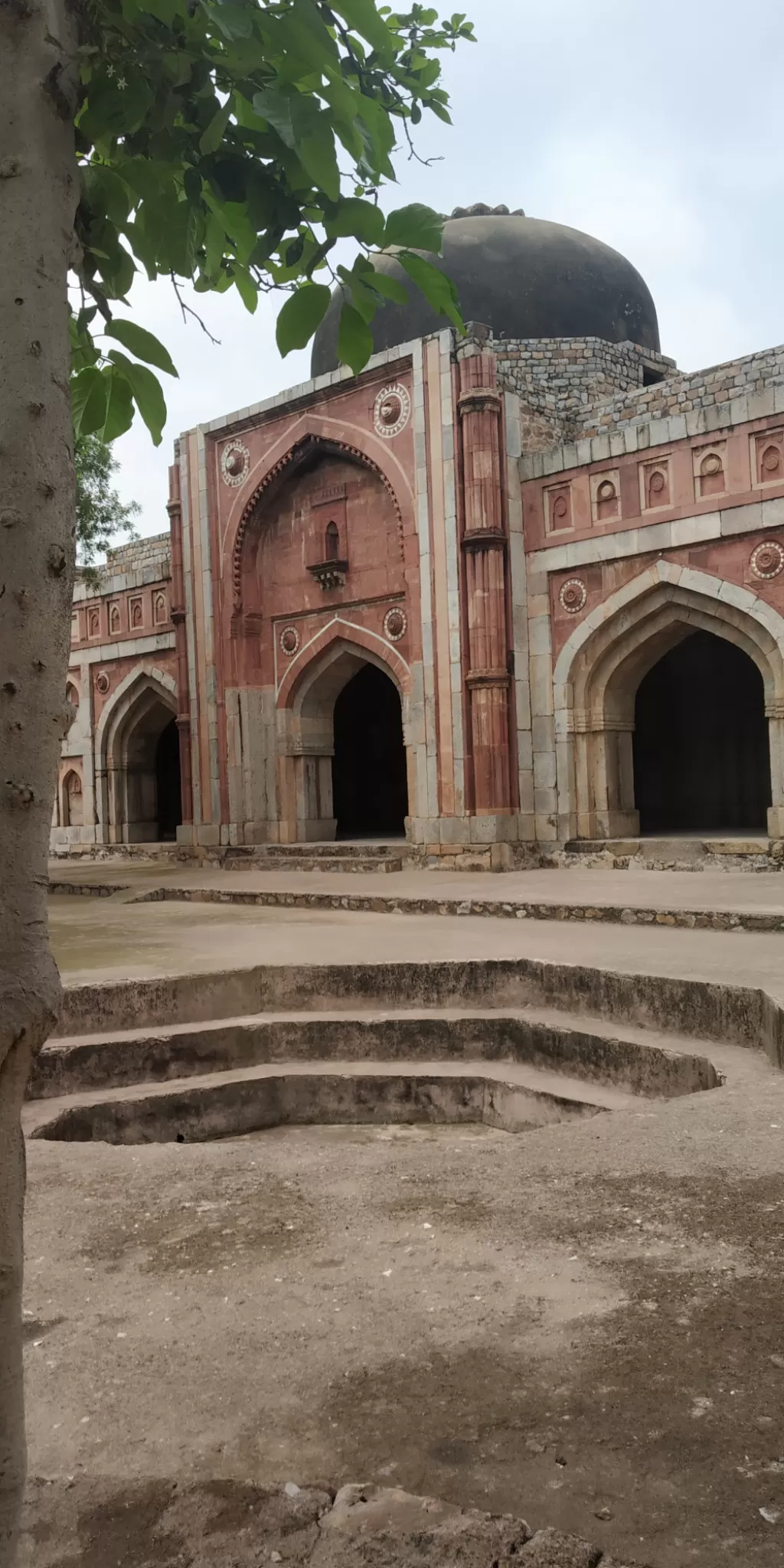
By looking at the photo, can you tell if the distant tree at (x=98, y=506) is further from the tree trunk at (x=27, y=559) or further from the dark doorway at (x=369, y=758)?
the tree trunk at (x=27, y=559)

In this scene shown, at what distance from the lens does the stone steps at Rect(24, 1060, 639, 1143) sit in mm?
5039

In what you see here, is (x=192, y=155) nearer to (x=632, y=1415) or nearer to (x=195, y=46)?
(x=195, y=46)

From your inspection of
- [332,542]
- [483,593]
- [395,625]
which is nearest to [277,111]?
[483,593]

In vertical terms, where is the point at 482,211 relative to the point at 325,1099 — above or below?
above

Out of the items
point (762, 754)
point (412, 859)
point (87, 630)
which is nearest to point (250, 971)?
point (412, 859)

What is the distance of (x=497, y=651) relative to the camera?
11852 millimetres

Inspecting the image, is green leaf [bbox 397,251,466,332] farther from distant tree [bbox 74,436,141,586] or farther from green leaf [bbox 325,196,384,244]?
distant tree [bbox 74,436,141,586]

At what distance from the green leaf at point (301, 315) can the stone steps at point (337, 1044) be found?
13.3 ft

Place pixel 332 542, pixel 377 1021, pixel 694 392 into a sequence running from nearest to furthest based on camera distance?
pixel 377 1021
pixel 694 392
pixel 332 542

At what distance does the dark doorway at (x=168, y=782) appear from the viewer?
773 inches

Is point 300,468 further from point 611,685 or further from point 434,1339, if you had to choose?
point 434,1339

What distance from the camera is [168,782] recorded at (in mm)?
20234

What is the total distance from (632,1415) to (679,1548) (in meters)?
0.32

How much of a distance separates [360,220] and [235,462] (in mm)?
13864
